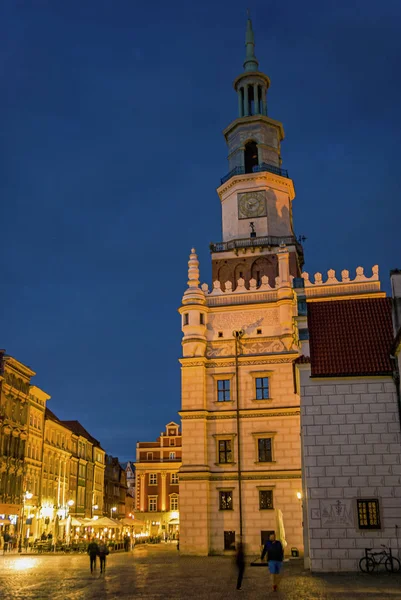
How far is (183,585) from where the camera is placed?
833 inches

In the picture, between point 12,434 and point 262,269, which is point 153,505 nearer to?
point 12,434

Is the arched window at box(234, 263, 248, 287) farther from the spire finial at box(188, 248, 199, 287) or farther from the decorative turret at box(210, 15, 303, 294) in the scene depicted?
the spire finial at box(188, 248, 199, 287)

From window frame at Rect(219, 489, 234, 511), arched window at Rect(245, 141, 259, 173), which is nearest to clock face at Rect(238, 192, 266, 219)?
arched window at Rect(245, 141, 259, 173)

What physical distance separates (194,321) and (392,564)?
24.4 m

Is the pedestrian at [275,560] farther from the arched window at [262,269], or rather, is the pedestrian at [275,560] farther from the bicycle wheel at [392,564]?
the arched window at [262,269]

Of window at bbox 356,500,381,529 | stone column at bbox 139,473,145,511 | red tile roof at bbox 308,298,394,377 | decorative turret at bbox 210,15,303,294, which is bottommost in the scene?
window at bbox 356,500,381,529

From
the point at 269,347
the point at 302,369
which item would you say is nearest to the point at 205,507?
the point at 269,347

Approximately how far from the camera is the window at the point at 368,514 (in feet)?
76.7

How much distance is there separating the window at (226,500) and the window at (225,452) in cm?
195

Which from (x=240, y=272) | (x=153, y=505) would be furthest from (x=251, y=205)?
(x=153, y=505)

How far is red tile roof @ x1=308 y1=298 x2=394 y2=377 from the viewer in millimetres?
25203

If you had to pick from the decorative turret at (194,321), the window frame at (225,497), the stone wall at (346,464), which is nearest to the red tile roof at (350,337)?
the stone wall at (346,464)

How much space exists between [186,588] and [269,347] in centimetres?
2440

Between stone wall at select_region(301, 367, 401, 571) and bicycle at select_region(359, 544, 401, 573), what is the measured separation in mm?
226
